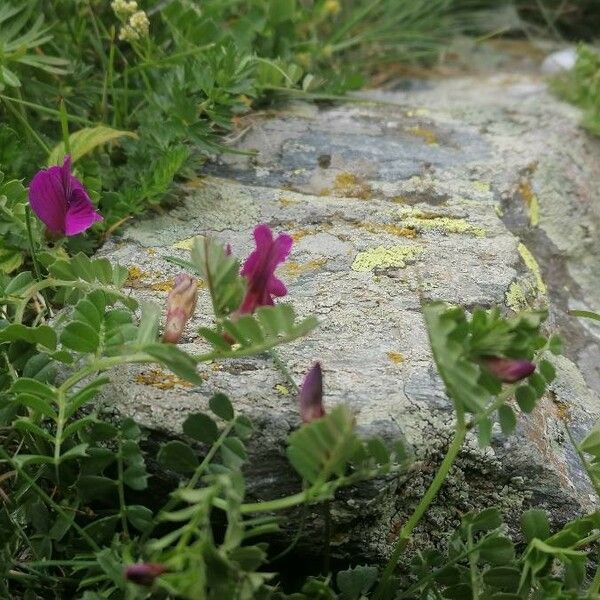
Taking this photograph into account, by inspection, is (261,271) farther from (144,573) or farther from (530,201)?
(530,201)

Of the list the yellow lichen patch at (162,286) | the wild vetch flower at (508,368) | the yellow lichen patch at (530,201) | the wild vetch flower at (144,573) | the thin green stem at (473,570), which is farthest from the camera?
the yellow lichen patch at (530,201)

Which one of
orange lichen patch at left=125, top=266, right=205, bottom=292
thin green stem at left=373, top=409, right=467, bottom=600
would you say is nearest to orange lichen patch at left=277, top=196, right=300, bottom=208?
orange lichen patch at left=125, top=266, right=205, bottom=292

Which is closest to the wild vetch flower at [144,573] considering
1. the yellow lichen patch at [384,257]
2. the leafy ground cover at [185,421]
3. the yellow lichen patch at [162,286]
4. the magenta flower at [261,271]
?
the leafy ground cover at [185,421]

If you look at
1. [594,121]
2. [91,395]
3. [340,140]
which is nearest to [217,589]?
[91,395]

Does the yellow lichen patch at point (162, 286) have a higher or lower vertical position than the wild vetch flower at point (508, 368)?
lower

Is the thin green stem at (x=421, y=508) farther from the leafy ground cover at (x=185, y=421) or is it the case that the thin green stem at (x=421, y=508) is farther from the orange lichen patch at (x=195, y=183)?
the orange lichen patch at (x=195, y=183)

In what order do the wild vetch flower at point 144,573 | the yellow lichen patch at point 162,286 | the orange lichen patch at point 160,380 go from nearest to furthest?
the wild vetch flower at point 144,573
the orange lichen patch at point 160,380
the yellow lichen patch at point 162,286

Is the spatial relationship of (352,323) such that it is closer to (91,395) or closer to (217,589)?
(91,395)
